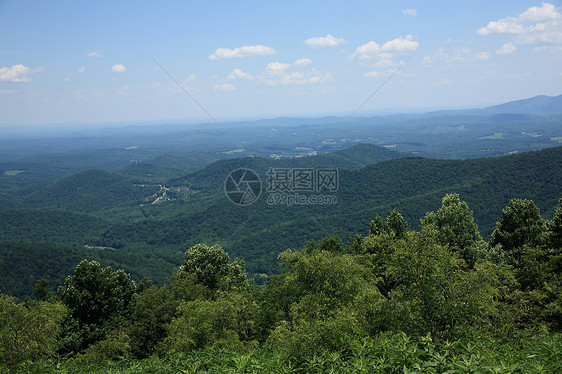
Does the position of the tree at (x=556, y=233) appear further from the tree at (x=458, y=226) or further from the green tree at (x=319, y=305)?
the green tree at (x=319, y=305)

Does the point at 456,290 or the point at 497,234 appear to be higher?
the point at 456,290

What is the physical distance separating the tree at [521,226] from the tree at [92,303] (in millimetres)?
31580

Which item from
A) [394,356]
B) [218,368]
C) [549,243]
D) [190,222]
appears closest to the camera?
[394,356]

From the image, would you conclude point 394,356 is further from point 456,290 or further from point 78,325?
point 78,325

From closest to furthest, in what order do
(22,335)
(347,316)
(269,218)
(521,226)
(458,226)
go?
1. (347,316)
2. (22,335)
3. (458,226)
4. (521,226)
5. (269,218)

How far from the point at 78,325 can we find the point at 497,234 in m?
34.6

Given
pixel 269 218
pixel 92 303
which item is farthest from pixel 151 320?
pixel 269 218

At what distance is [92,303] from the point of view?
22.7 meters

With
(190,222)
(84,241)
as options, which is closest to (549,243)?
(190,222)

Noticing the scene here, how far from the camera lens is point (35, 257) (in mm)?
79062

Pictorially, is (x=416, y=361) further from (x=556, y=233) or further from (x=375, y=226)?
(x=556, y=233)

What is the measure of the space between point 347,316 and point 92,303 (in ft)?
75.1

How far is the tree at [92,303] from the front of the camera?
21391mm

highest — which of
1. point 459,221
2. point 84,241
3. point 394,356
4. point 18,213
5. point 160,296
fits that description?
point 394,356
